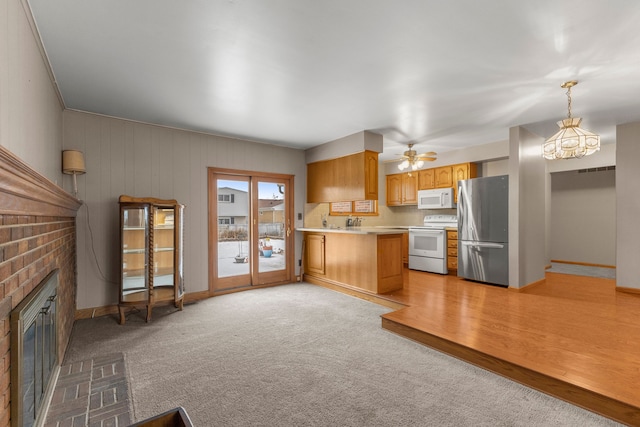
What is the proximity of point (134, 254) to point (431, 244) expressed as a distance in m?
5.17

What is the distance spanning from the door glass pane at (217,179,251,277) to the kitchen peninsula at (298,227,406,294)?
120 centimetres

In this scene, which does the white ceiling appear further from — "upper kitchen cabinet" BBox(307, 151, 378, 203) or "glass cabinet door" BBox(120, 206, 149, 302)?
"glass cabinet door" BBox(120, 206, 149, 302)

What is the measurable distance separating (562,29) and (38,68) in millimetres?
3912

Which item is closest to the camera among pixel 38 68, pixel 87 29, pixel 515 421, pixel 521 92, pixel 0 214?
pixel 0 214

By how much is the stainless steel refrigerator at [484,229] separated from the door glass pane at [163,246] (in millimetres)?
4766

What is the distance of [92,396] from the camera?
207 cm

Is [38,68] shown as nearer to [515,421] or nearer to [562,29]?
[562,29]

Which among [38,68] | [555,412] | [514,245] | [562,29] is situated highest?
[562,29]

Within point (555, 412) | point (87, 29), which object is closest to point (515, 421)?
point (555, 412)

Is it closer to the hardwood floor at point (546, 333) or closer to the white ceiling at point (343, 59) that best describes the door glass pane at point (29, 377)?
the white ceiling at point (343, 59)

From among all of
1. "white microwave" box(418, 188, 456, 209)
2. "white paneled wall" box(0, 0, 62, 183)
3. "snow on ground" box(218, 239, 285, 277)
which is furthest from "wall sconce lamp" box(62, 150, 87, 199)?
"white microwave" box(418, 188, 456, 209)

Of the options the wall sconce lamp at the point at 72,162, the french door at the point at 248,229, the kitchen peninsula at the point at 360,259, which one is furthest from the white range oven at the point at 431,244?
the wall sconce lamp at the point at 72,162

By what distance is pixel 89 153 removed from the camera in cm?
367

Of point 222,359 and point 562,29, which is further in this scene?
point 222,359
